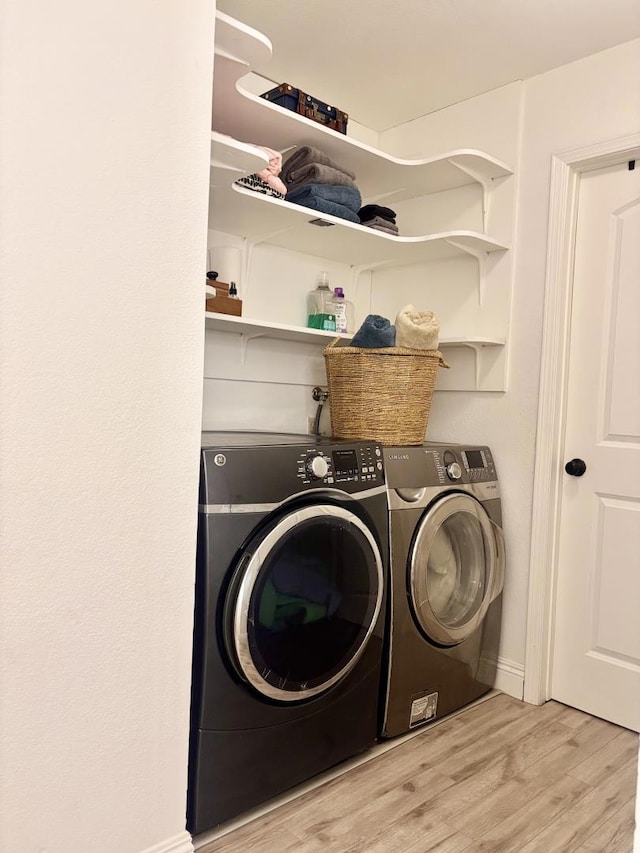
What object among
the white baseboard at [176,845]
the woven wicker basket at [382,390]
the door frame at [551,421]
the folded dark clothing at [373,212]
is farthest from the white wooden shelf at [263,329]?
the white baseboard at [176,845]

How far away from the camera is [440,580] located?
221 centimetres

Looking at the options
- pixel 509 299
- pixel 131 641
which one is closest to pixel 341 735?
pixel 131 641

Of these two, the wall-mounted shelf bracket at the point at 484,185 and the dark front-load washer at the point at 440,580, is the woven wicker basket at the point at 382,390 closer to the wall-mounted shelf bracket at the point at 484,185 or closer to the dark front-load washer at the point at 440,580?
the dark front-load washer at the point at 440,580

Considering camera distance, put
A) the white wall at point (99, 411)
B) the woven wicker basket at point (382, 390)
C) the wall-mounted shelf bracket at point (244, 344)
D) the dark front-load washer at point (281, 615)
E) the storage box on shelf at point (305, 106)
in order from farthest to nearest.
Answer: the wall-mounted shelf bracket at point (244, 344)
the woven wicker basket at point (382, 390)
the storage box on shelf at point (305, 106)
the dark front-load washer at point (281, 615)
the white wall at point (99, 411)

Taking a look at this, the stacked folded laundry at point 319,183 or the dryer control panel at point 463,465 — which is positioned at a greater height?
the stacked folded laundry at point 319,183

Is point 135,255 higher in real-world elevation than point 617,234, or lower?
lower

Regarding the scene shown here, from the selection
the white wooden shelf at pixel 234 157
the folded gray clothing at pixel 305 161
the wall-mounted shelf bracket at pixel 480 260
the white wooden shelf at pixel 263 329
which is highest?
the folded gray clothing at pixel 305 161

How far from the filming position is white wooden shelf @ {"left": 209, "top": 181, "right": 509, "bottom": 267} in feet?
6.47

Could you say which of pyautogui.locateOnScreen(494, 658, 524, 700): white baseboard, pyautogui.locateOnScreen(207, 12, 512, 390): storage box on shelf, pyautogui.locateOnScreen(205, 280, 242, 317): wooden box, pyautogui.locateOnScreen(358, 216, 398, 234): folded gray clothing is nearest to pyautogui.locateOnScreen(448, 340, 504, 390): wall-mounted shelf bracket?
pyautogui.locateOnScreen(207, 12, 512, 390): storage box on shelf

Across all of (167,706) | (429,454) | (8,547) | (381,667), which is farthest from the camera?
(429,454)

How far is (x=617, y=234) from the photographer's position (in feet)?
7.32

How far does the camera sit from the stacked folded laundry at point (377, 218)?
2.40 m

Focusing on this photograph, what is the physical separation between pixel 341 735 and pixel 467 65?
2249 mm

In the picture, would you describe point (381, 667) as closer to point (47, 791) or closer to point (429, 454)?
point (429, 454)
